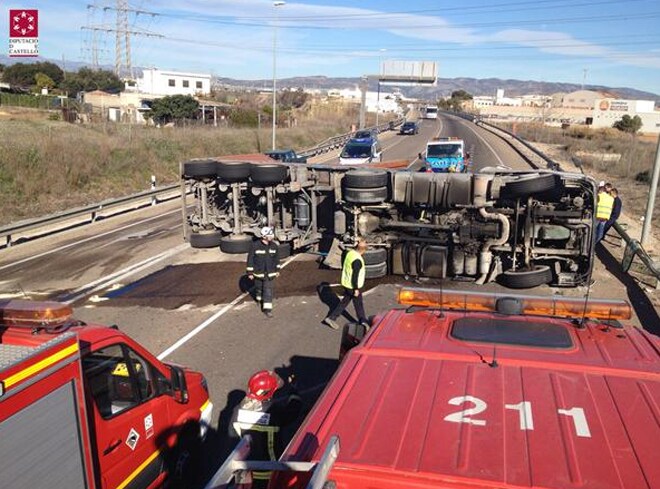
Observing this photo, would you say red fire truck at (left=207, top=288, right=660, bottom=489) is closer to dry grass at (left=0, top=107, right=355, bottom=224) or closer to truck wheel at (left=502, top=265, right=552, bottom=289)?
truck wheel at (left=502, top=265, right=552, bottom=289)

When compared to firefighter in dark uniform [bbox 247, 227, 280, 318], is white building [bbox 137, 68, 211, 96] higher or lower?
higher

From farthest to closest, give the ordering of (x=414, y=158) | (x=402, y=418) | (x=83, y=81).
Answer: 1. (x=83, y=81)
2. (x=414, y=158)
3. (x=402, y=418)

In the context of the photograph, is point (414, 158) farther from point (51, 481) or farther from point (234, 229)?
point (51, 481)

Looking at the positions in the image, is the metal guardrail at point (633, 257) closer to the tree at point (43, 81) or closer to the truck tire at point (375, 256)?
the truck tire at point (375, 256)

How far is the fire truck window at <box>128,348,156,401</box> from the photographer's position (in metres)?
4.82

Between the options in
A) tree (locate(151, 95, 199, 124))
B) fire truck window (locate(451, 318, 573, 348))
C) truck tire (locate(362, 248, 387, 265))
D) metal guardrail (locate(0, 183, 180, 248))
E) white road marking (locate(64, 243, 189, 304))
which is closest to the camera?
fire truck window (locate(451, 318, 573, 348))

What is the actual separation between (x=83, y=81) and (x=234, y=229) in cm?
7928

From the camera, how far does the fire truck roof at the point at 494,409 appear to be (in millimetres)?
2631

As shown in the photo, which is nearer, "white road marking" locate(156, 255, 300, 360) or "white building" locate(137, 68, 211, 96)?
"white road marking" locate(156, 255, 300, 360)

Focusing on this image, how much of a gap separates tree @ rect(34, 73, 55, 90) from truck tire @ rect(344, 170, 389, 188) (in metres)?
73.0

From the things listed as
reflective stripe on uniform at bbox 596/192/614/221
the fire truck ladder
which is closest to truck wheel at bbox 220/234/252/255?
reflective stripe on uniform at bbox 596/192/614/221

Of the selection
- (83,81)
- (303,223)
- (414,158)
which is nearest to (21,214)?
(303,223)

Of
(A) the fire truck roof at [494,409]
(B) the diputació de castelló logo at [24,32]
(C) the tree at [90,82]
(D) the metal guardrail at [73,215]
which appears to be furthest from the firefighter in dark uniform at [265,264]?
(C) the tree at [90,82]

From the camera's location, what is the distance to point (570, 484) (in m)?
Answer: 2.50
